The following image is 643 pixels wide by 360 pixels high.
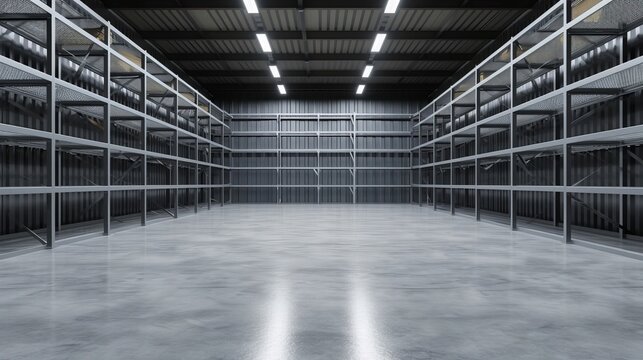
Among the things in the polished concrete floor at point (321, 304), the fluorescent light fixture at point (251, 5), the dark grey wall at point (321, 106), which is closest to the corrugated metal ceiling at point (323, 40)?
the fluorescent light fixture at point (251, 5)

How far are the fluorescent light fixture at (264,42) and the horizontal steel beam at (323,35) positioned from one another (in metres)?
0.23

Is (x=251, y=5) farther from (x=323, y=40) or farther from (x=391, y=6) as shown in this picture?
(x=323, y=40)

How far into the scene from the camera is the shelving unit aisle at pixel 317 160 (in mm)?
29656

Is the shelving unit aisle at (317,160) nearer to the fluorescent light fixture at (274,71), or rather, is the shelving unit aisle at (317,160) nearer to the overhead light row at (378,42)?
the overhead light row at (378,42)

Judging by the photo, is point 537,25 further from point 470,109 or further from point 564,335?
point 470,109

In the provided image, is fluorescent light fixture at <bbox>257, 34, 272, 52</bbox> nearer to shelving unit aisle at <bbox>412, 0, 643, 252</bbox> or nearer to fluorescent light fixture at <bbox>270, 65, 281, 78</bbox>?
fluorescent light fixture at <bbox>270, 65, 281, 78</bbox>

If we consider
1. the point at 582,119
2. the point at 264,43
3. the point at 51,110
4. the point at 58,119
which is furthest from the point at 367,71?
the point at 51,110

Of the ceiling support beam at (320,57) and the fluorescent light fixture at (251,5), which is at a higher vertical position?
the ceiling support beam at (320,57)

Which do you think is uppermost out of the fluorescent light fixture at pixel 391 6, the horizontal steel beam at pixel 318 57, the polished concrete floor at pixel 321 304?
the horizontal steel beam at pixel 318 57

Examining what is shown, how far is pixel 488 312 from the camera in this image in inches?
173

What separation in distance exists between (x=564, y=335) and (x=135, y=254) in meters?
6.72

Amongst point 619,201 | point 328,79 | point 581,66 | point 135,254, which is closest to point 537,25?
point 581,66

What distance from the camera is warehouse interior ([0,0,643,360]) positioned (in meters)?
3.92

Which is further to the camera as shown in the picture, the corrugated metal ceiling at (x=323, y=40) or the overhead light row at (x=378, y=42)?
the corrugated metal ceiling at (x=323, y=40)
